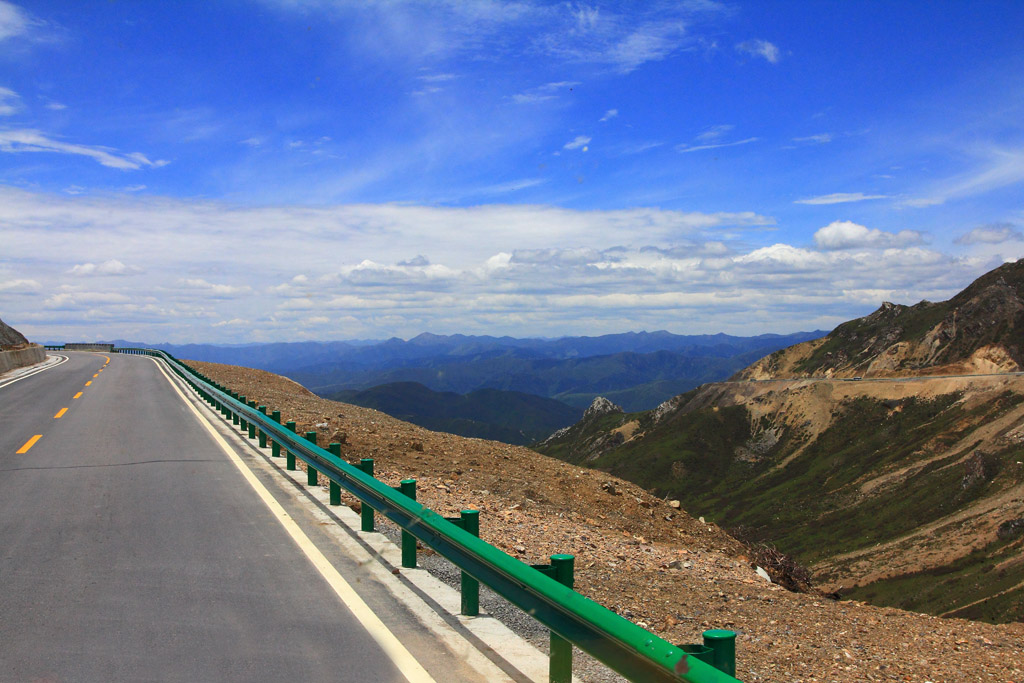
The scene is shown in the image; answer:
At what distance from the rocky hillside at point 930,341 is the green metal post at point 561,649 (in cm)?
12360

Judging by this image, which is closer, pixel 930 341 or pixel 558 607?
pixel 558 607

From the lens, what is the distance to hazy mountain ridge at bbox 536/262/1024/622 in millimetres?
64312

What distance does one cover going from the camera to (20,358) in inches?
1626

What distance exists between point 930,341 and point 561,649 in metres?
148

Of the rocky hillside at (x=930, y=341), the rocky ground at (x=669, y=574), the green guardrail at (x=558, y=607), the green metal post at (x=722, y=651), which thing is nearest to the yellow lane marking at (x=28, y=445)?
the rocky ground at (x=669, y=574)

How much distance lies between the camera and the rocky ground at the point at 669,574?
6.36 meters

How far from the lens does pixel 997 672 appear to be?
656cm

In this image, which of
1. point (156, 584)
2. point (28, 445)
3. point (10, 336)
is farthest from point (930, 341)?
point (156, 584)

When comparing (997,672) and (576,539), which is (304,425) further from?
(997,672)

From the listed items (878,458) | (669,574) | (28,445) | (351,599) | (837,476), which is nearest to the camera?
(351,599)

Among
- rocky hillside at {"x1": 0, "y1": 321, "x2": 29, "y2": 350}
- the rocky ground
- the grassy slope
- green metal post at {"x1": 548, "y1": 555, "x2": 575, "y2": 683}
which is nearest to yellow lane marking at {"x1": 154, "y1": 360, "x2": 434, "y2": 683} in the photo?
green metal post at {"x1": 548, "y1": 555, "x2": 575, "y2": 683}

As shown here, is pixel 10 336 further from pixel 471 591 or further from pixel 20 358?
pixel 471 591

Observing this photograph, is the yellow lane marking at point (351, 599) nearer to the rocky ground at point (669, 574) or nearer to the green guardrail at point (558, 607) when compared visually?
the green guardrail at point (558, 607)

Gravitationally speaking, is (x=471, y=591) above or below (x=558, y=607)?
below
